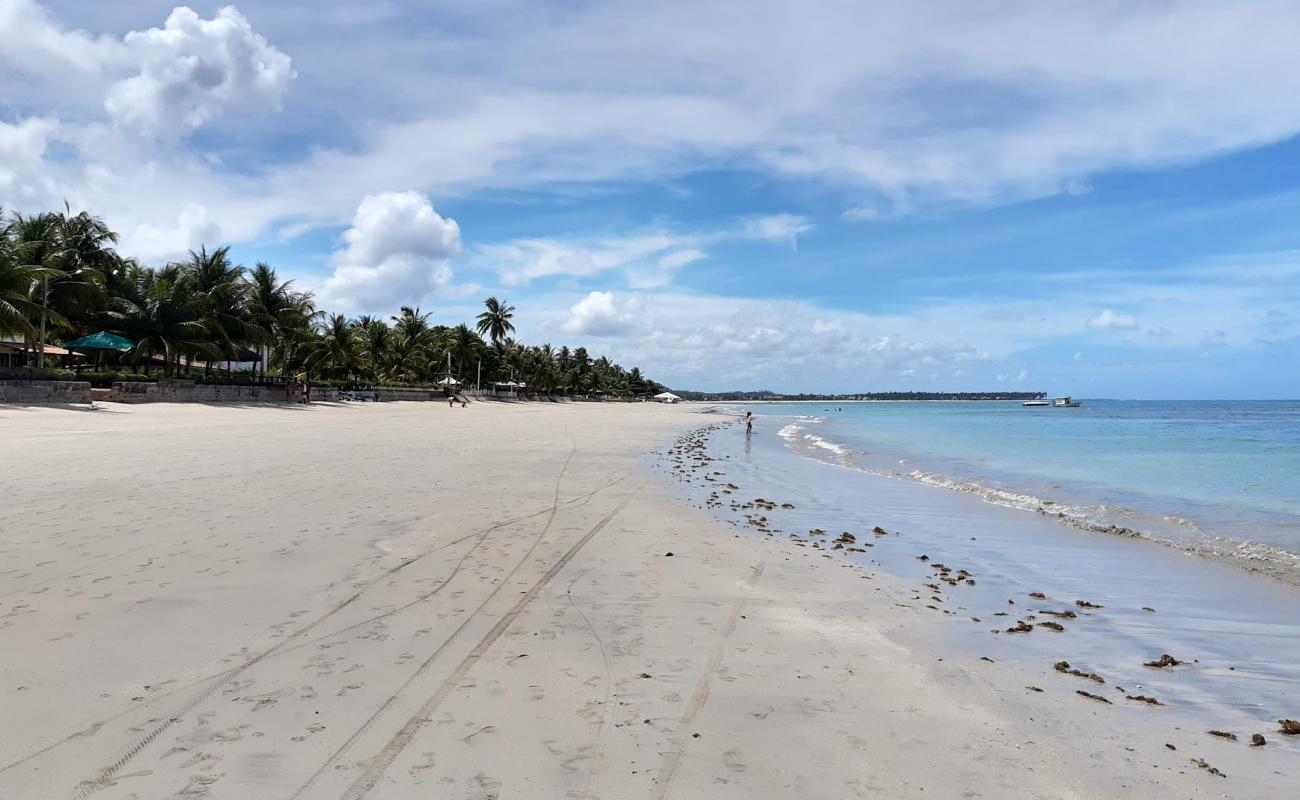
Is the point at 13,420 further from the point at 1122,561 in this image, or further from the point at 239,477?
the point at 1122,561

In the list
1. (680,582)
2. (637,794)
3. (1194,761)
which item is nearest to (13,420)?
(680,582)

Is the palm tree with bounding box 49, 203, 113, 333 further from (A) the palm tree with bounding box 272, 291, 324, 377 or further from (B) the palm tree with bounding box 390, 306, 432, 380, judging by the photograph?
(B) the palm tree with bounding box 390, 306, 432, 380

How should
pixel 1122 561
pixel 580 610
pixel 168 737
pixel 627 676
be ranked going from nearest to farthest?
pixel 168 737 < pixel 627 676 < pixel 580 610 < pixel 1122 561

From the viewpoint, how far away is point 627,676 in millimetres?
4414

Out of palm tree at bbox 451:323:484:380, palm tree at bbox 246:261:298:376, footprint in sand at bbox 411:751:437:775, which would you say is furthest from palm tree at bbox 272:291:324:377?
footprint in sand at bbox 411:751:437:775

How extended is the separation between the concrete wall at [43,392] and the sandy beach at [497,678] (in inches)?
1006

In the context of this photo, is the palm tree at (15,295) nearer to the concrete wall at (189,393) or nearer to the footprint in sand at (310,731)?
the concrete wall at (189,393)

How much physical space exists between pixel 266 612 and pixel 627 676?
2848 mm

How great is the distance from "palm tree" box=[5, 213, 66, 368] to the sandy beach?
1250 inches

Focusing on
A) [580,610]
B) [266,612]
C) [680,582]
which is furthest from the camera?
[680,582]

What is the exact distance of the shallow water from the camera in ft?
15.6

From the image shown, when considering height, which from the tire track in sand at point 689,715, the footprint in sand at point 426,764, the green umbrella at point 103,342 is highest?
the green umbrella at point 103,342

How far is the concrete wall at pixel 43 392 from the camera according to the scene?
27828 mm

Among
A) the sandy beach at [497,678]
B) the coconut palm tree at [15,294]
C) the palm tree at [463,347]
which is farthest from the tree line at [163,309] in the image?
the sandy beach at [497,678]
